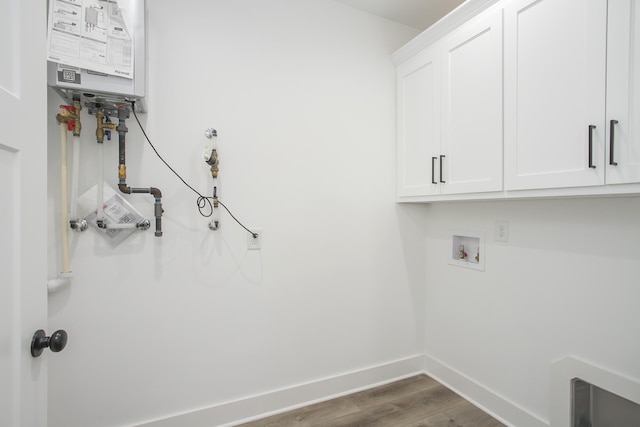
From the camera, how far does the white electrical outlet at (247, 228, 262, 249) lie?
1.75 metres

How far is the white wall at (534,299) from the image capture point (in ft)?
4.25

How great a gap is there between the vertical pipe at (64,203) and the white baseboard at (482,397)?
8.03 ft

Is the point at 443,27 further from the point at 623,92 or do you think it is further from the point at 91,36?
the point at 91,36

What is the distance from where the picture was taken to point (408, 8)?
80.0 inches

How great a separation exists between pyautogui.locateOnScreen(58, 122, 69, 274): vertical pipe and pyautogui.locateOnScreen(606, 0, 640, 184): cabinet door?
2338 millimetres

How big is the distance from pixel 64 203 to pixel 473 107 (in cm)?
219

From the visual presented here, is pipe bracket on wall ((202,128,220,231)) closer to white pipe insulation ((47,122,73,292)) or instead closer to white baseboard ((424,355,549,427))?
white pipe insulation ((47,122,73,292))

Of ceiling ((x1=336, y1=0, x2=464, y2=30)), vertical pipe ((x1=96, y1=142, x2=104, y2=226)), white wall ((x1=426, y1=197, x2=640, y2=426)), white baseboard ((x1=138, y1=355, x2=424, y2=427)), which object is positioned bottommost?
white baseboard ((x1=138, y1=355, x2=424, y2=427))

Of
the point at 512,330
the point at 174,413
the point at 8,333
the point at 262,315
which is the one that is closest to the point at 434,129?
the point at 512,330

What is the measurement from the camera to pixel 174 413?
5.18 ft

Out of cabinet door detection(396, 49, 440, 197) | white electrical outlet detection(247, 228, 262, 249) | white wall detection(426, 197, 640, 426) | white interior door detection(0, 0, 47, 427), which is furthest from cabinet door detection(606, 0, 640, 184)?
white interior door detection(0, 0, 47, 427)

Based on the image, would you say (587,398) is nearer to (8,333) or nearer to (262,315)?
(262,315)

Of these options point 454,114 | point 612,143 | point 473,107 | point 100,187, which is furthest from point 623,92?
point 100,187

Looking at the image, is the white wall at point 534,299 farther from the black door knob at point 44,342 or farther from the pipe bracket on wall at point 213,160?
the black door knob at point 44,342
